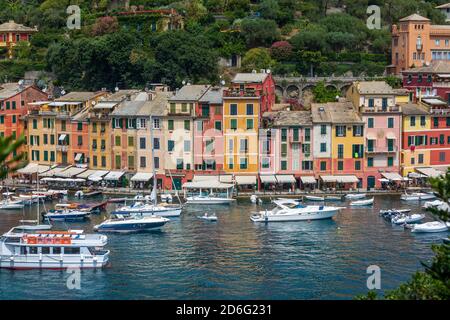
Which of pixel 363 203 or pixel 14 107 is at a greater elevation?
pixel 14 107

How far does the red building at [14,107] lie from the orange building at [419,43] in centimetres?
3361

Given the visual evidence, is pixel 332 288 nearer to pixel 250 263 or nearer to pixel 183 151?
pixel 250 263

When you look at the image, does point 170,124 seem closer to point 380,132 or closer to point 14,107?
point 14,107

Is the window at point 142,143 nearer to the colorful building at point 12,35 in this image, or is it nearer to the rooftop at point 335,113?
the rooftop at point 335,113

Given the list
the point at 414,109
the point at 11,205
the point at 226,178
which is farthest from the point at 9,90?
the point at 414,109

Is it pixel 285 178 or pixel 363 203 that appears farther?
pixel 285 178

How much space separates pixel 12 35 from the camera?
3939 inches

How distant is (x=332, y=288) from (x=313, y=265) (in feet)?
13.1

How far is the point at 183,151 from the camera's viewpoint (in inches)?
2763

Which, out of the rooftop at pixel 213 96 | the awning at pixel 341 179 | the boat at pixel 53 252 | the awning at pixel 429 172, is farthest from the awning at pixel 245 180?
the boat at pixel 53 252

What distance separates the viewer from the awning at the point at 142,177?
226 ft

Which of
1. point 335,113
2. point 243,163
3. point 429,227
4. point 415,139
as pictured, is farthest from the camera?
point 415,139

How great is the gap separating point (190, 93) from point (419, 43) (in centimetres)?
2749
